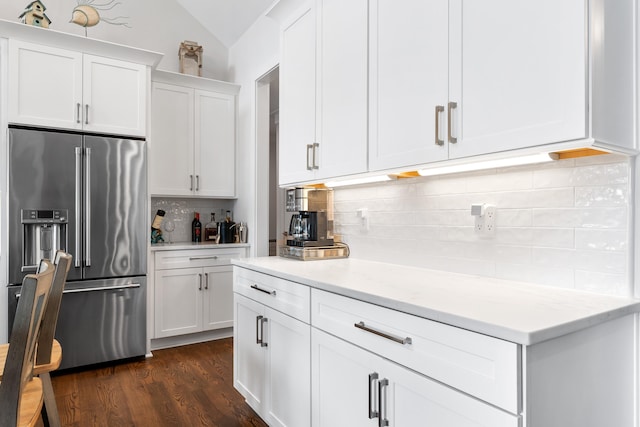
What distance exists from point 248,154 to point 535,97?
3009mm

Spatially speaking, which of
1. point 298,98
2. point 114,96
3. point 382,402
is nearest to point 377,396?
point 382,402

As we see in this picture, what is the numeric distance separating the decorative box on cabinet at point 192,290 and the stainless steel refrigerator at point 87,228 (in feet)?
0.85

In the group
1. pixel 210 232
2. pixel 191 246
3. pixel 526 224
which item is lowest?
pixel 191 246

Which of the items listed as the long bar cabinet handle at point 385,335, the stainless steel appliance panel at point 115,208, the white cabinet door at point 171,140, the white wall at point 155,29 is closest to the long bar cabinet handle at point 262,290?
the long bar cabinet handle at point 385,335

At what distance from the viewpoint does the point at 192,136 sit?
153 inches

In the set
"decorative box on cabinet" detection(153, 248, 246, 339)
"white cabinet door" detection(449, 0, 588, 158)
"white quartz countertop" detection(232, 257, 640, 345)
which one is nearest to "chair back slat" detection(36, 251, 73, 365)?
"white quartz countertop" detection(232, 257, 640, 345)

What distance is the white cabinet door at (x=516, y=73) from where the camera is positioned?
1156 mm

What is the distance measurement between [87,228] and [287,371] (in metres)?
2.02

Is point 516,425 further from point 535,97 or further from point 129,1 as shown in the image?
point 129,1

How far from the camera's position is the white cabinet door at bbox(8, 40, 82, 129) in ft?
9.20

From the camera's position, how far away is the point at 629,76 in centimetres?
129

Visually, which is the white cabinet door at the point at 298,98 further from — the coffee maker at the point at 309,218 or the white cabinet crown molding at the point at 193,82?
the white cabinet crown molding at the point at 193,82

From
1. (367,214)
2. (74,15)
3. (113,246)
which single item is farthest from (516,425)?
(74,15)

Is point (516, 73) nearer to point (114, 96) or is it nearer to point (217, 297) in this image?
point (114, 96)
